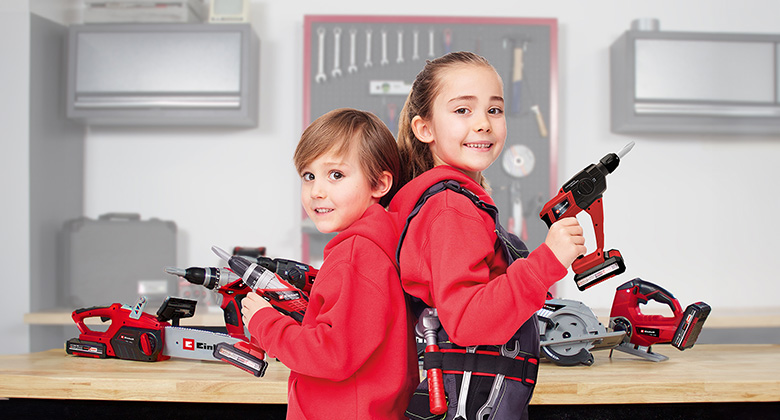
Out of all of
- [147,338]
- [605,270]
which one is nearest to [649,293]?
[605,270]

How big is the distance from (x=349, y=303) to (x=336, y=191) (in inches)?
6.8

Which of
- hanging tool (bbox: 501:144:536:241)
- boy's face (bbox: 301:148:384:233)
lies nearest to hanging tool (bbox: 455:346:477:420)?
boy's face (bbox: 301:148:384:233)

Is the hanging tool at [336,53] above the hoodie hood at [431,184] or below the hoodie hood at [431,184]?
above

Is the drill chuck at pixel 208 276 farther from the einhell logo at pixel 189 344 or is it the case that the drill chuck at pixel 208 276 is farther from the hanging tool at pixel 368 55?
the hanging tool at pixel 368 55

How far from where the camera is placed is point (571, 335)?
129 cm

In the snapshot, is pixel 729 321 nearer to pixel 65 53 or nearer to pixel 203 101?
pixel 203 101

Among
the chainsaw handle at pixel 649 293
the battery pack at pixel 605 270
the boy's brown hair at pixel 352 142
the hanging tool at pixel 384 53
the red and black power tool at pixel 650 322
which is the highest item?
the hanging tool at pixel 384 53

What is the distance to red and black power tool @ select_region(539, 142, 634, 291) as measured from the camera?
2.72 feet

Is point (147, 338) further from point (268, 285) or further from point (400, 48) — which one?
point (400, 48)

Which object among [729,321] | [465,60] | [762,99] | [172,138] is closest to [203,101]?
[172,138]

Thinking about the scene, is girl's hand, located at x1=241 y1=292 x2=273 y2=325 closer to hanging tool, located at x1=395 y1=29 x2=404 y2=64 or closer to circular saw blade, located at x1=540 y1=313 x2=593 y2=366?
circular saw blade, located at x1=540 y1=313 x2=593 y2=366

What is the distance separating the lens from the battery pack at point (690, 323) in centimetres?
131

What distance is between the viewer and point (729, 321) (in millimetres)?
2496

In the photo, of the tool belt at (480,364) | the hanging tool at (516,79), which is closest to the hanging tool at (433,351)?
the tool belt at (480,364)
